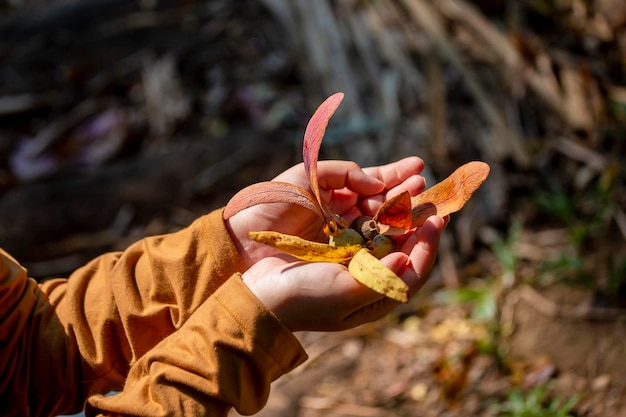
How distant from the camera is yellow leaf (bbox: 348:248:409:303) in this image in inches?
42.9

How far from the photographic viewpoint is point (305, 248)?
125 centimetres

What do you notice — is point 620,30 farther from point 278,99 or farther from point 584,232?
point 278,99

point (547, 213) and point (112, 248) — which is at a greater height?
point (112, 248)

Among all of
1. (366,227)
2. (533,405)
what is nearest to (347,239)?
(366,227)

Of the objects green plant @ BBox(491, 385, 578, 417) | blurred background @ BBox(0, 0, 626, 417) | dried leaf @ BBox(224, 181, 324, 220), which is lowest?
green plant @ BBox(491, 385, 578, 417)

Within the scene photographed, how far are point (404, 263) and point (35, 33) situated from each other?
181 inches

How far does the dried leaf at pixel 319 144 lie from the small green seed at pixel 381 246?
78mm

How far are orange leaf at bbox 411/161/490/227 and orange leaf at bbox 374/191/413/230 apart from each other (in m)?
0.05

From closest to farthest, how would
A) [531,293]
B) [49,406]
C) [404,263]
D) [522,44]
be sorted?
[404,263]
[49,406]
[531,293]
[522,44]

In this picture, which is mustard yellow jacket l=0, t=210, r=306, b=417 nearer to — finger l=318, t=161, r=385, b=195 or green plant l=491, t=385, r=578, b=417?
finger l=318, t=161, r=385, b=195

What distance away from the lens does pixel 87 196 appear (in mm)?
3256

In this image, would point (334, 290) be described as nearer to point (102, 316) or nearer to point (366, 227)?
point (366, 227)

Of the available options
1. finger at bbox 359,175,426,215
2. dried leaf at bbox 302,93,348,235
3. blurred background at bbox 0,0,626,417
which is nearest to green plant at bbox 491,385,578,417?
blurred background at bbox 0,0,626,417

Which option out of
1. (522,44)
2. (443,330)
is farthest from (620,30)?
(443,330)
